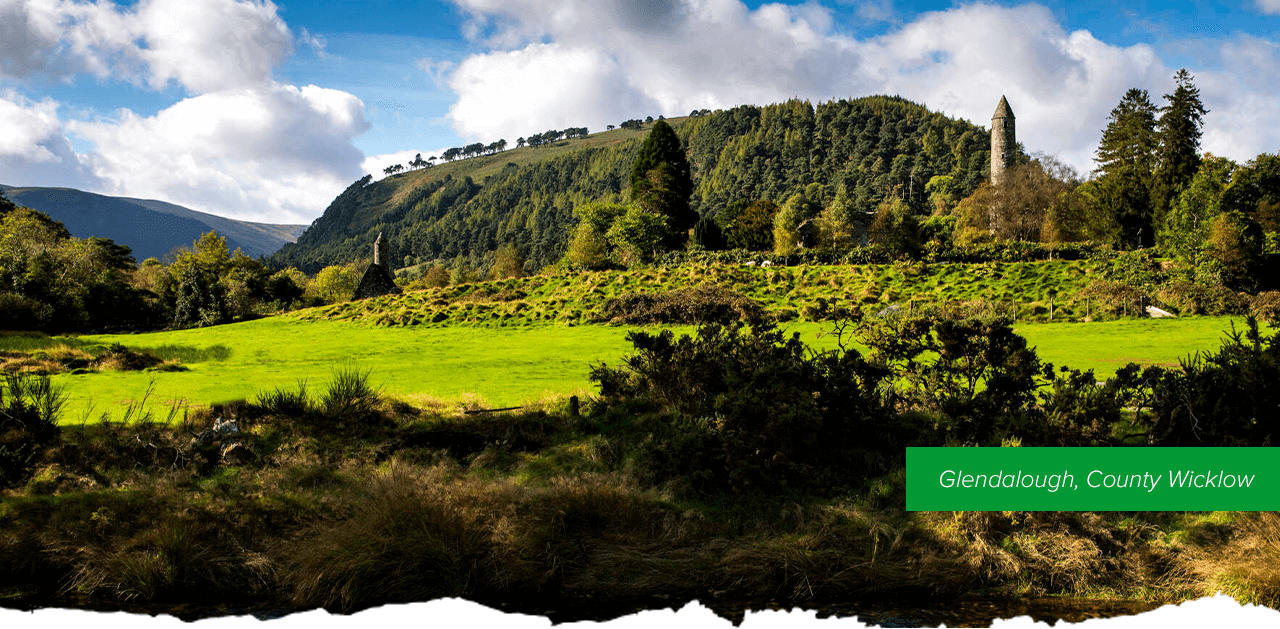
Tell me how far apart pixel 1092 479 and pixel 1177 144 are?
146 feet

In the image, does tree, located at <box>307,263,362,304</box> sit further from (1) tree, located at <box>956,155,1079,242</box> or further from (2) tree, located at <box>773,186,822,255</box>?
(1) tree, located at <box>956,155,1079,242</box>

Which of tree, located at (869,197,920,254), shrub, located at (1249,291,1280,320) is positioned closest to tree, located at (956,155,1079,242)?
tree, located at (869,197,920,254)

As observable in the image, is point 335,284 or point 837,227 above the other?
point 837,227

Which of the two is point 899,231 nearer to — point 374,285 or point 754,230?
point 754,230

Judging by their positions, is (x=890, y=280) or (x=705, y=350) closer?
(x=705, y=350)

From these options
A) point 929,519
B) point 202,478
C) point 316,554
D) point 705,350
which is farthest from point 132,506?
point 929,519

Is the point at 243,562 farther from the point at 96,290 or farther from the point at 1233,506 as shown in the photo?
the point at 96,290

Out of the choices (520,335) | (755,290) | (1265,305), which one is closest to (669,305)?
(520,335)

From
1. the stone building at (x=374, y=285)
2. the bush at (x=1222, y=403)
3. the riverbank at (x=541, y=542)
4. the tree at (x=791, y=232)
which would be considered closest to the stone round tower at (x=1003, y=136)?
the tree at (x=791, y=232)

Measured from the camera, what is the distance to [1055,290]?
25.8 metres

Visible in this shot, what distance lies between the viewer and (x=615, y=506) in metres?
8.04

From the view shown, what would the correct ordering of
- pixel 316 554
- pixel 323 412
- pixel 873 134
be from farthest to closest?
pixel 873 134
pixel 323 412
pixel 316 554

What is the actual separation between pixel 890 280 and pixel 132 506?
2691 centimetres

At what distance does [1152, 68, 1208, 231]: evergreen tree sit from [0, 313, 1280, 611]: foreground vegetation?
38.4 metres
